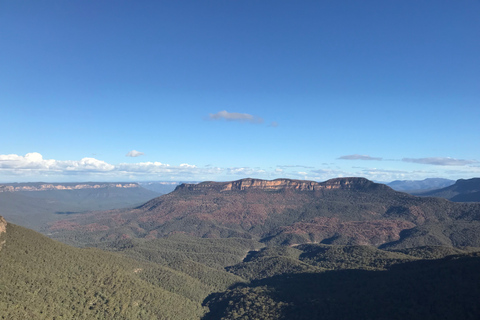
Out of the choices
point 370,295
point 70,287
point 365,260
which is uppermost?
point 370,295

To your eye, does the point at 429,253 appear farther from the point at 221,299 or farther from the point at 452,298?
the point at 221,299

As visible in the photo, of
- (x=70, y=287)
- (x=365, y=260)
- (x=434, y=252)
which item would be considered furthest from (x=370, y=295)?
(x=70, y=287)

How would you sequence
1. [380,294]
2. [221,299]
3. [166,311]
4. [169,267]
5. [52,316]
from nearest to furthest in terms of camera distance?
[52,316]
[380,294]
[166,311]
[221,299]
[169,267]

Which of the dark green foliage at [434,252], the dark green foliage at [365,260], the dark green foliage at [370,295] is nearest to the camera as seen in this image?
the dark green foliage at [370,295]

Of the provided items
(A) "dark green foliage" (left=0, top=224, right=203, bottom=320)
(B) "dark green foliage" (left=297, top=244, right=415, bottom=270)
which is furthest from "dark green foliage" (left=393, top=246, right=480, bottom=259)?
(A) "dark green foliage" (left=0, top=224, right=203, bottom=320)

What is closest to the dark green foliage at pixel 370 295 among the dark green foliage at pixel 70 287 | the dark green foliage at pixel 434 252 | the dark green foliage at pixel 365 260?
the dark green foliage at pixel 365 260

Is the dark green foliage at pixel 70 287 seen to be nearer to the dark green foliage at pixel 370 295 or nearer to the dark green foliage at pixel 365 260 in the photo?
the dark green foliage at pixel 370 295

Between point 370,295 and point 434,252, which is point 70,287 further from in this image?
point 434,252

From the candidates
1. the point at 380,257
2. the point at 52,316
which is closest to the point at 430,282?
the point at 380,257

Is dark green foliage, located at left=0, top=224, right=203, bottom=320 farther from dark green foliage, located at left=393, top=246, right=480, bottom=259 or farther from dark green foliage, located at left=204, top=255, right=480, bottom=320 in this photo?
dark green foliage, located at left=393, top=246, right=480, bottom=259

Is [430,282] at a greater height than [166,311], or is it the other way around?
[430,282]

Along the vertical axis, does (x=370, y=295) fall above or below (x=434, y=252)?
below
